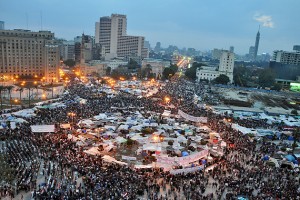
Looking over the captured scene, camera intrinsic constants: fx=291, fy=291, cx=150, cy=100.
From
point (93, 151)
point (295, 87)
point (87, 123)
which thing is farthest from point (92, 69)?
point (93, 151)

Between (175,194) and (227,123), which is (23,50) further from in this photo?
(175,194)

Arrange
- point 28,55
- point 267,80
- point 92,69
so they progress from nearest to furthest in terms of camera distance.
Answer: point 28,55 < point 267,80 < point 92,69

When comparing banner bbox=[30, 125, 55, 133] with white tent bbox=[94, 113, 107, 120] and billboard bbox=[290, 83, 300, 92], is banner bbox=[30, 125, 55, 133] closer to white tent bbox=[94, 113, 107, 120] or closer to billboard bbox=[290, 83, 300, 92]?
white tent bbox=[94, 113, 107, 120]

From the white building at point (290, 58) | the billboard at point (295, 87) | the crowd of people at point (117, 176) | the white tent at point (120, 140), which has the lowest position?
the crowd of people at point (117, 176)

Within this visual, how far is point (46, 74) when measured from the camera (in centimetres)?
7869

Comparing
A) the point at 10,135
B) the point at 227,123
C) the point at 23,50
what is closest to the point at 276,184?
the point at 227,123

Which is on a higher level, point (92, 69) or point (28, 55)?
point (28, 55)

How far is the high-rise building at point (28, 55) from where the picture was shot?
77188mm

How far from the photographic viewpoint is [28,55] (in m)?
80.9

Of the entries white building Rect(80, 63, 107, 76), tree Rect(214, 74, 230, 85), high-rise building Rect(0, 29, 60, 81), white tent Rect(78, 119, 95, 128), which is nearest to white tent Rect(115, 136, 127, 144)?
white tent Rect(78, 119, 95, 128)

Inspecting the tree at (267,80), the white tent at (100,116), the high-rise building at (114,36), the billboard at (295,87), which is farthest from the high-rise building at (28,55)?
the billboard at (295,87)

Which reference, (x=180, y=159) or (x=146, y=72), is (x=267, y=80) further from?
(x=180, y=159)

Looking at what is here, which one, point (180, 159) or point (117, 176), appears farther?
point (180, 159)

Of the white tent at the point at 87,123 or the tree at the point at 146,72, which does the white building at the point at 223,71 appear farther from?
the white tent at the point at 87,123
